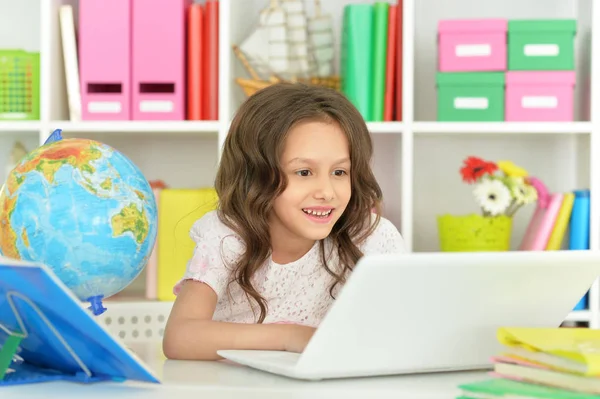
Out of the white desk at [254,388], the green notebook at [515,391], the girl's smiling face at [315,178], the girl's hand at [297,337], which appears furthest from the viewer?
the girl's smiling face at [315,178]

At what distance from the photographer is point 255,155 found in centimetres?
164

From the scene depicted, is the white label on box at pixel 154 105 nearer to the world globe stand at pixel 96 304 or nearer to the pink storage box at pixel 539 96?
the pink storage box at pixel 539 96

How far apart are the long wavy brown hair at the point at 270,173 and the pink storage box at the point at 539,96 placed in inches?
44.6

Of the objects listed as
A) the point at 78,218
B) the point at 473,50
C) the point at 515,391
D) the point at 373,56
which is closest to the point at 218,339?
the point at 78,218

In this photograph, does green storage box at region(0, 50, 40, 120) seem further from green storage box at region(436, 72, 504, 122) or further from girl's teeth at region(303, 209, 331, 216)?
girl's teeth at region(303, 209, 331, 216)

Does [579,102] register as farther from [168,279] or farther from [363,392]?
[363,392]

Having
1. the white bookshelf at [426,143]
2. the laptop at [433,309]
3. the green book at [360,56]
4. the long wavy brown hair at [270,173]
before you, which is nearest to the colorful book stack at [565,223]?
the white bookshelf at [426,143]

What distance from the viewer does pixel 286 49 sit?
279 centimetres

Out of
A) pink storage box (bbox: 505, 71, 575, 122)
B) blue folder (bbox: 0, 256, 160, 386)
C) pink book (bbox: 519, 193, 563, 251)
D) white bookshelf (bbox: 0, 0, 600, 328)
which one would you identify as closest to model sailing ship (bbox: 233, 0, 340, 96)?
white bookshelf (bbox: 0, 0, 600, 328)

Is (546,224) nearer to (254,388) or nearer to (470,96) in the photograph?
(470,96)

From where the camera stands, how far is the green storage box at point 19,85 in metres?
2.76

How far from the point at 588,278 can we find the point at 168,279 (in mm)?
1782

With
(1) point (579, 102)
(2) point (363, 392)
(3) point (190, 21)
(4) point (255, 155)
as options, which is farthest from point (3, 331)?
(1) point (579, 102)

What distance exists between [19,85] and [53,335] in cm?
197
